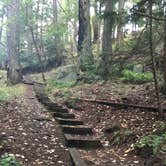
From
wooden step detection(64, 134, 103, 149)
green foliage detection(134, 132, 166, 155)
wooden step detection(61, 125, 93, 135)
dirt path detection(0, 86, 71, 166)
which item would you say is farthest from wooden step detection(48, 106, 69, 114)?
green foliage detection(134, 132, 166, 155)

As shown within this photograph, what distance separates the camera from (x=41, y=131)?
9.05m

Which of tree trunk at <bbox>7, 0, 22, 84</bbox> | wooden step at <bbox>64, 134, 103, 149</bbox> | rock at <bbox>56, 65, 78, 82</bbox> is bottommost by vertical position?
wooden step at <bbox>64, 134, 103, 149</bbox>

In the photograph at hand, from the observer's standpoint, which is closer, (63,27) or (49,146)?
(49,146)

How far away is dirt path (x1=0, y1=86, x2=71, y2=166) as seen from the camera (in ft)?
→ 22.8

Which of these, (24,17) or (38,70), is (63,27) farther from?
(38,70)

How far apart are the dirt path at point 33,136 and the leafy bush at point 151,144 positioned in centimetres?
146

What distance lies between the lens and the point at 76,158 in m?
6.75

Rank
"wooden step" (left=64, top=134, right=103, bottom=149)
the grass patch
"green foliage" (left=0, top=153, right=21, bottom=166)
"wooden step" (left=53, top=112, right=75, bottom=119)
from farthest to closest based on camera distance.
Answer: the grass patch, "wooden step" (left=53, top=112, right=75, bottom=119), "wooden step" (left=64, top=134, right=103, bottom=149), "green foliage" (left=0, top=153, right=21, bottom=166)

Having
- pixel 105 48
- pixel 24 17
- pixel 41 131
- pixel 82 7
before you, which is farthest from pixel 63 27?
pixel 41 131

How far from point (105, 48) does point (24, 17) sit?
1105cm

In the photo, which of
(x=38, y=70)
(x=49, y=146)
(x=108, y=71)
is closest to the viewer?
(x=49, y=146)

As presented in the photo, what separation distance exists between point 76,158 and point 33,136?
2.03 meters

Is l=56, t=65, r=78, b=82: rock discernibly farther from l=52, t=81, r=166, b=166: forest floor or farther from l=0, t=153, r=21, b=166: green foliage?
l=0, t=153, r=21, b=166: green foliage

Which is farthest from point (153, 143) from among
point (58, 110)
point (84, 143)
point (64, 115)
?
point (58, 110)
